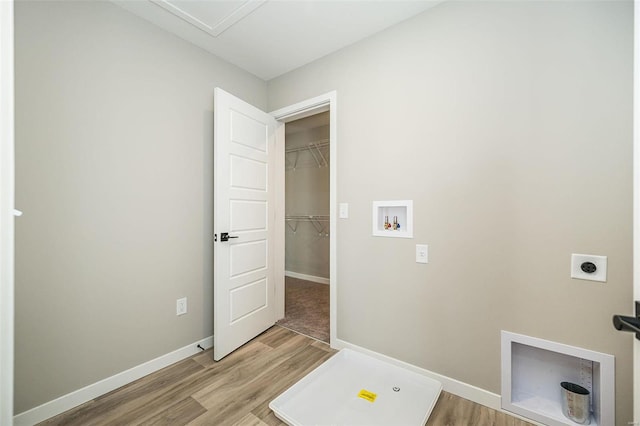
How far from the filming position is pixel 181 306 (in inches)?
81.4

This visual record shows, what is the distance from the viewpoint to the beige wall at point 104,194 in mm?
1419

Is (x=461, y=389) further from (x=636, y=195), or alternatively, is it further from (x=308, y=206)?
(x=308, y=206)

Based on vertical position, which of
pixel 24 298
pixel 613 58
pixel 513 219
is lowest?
pixel 24 298

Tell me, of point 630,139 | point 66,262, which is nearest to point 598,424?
point 630,139

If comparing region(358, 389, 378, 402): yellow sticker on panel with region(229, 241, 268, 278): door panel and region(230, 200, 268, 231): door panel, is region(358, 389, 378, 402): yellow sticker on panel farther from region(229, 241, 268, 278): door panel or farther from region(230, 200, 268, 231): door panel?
region(230, 200, 268, 231): door panel

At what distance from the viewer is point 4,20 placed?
0.77 m

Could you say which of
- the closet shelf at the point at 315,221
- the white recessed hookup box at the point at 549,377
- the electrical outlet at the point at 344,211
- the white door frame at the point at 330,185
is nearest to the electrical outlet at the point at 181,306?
the white door frame at the point at 330,185

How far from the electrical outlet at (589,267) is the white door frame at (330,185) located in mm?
1464

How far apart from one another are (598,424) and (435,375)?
0.76 metres

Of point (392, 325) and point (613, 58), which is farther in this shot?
point (392, 325)

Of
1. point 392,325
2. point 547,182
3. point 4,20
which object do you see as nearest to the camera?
point 4,20

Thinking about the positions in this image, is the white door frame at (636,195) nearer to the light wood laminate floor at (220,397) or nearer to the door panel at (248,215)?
the light wood laminate floor at (220,397)

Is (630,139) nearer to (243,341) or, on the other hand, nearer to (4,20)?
(4,20)

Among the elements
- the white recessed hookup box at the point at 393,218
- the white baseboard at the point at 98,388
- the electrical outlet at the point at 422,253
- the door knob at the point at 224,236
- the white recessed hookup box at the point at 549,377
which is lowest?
the white baseboard at the point at 98,388
